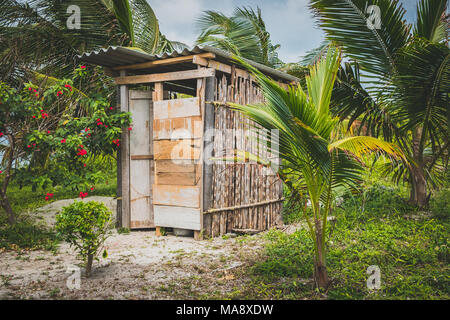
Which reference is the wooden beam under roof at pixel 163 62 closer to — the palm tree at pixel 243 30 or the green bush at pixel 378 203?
the green bush at pixel 378 203

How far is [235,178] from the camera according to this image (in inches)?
249

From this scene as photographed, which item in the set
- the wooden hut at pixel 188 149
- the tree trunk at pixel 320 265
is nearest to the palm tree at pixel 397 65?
the wooden hut at pixel 188 149

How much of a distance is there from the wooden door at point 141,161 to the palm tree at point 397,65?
11.5 ft

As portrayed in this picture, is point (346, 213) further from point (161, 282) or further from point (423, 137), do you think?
point (161, 282)

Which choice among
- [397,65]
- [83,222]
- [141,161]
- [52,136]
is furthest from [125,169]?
[397,65]

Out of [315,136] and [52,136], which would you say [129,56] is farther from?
[315,136]

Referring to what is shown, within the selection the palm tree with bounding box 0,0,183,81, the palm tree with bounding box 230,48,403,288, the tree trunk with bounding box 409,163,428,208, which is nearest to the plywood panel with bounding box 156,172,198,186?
the palm tree with bounding box 230,48,403,288

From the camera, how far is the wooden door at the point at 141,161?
677cm

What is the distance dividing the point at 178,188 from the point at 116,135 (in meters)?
1.48

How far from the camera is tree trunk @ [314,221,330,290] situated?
11.5 feet

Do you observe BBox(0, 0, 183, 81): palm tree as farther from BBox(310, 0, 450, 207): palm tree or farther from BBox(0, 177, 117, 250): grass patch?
BBox(310, 0, 450, 207): palm tree

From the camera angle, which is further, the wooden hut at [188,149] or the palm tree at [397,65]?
the palm tree at [397,65]

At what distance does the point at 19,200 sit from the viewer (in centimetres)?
947
